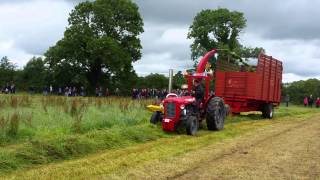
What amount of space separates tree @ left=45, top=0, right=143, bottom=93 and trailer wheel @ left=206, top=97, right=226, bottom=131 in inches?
1841

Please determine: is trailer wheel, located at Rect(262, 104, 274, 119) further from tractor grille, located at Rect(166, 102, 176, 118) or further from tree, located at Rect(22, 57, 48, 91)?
tree, located at Rect(22, 57, 48, 91)

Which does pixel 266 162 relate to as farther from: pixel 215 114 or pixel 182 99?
pixel 215 114

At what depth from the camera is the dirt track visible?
9891 mm

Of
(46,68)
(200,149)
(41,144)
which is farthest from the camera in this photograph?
(46,68)

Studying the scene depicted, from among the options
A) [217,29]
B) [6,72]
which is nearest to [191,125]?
[217,29]

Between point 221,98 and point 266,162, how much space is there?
7518 millimetres

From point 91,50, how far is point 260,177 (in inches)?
2248

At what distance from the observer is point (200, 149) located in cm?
1299

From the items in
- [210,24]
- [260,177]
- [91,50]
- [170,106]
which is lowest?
[260,177]

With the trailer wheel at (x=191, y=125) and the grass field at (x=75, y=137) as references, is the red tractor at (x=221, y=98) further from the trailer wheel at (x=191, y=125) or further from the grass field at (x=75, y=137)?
the grass field at (x=75, y=137)

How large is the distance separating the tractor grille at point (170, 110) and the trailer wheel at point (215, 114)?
176cm

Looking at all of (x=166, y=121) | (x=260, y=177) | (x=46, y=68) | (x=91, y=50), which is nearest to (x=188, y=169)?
(x=260, y=177)

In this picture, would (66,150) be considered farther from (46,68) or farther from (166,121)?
(46,68)

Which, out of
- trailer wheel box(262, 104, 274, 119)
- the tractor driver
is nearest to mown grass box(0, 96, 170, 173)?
the tractor driver
